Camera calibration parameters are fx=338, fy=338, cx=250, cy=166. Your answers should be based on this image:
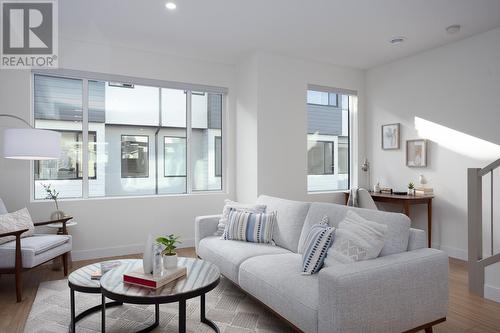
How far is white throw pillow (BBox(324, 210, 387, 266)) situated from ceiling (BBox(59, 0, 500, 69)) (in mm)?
2189

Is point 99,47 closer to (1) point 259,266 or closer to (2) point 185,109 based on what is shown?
(2) point 185,109

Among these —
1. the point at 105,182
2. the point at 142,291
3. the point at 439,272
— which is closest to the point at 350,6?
the point at 439,272

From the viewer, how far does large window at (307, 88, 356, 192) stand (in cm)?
527

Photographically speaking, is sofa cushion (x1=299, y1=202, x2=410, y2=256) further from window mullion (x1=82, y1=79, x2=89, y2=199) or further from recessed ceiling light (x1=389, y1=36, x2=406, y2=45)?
window mullion (x1=82, y1=79, x2=89, y2=199)

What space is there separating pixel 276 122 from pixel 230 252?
2.32 meters

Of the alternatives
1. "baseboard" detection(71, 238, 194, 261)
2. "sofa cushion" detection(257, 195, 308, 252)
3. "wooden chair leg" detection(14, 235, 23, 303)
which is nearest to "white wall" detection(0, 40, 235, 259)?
"baseboard" detection(71, 238, 194, 261)

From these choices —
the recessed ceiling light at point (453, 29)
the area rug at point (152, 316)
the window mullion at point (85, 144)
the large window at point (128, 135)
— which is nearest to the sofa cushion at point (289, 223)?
the area rug at point (152, 316)

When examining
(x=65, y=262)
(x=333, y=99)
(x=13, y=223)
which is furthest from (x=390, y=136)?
(x=13, y=223)

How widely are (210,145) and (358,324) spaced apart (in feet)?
12.0

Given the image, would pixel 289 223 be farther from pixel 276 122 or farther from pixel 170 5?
pixel 170 5

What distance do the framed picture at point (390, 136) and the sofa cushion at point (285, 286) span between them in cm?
302

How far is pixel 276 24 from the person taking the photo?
12.3 feet

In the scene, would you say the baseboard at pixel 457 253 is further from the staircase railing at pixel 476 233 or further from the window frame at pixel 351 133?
the window frame at pixel 351 133

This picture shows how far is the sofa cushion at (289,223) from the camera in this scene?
303 centimetres
